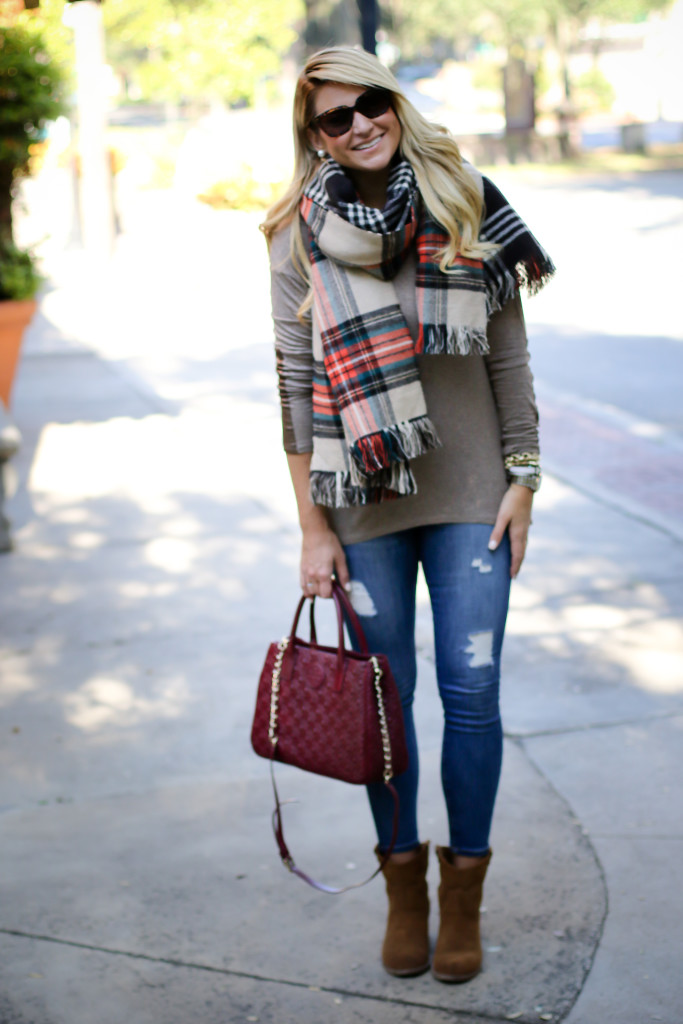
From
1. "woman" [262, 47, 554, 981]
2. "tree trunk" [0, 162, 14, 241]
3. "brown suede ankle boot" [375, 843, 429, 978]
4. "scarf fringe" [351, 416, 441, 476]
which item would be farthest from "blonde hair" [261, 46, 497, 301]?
"tree trunk" [0, 162, 14, 241]

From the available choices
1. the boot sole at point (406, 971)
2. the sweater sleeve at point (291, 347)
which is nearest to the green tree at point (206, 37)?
the sweater sleeve at point (291, 347)

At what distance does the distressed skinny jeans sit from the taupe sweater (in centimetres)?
5

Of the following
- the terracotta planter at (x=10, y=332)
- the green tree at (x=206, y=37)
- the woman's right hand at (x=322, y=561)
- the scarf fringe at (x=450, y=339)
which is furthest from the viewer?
the green tree at (x=206, y=37)

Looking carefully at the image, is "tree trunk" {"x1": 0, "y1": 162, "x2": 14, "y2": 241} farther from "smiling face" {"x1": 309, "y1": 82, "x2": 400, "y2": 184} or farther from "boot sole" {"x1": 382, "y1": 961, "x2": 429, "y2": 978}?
"boot sole" {"x1": 382, "y1": 961, "x2": 429, "y2": 978}

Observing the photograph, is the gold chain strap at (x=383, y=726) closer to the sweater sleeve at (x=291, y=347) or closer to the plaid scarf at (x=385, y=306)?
the plaid scarf at (x=385, y=306)

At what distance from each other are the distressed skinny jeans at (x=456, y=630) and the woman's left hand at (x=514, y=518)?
2 centimetres

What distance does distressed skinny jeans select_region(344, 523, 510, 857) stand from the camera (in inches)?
95.5

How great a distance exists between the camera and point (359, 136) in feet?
7.56

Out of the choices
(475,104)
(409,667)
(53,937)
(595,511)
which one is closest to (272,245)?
(409,667)

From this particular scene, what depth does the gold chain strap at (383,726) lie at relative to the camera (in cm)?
238

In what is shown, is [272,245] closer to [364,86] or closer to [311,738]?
[364,86]

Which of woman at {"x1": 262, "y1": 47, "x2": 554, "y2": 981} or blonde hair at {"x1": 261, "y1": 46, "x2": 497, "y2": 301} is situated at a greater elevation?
blonde hair at {"x1": 261, "y1": 46, "x2": 497, "y2": 301}

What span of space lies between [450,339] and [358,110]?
486 mm

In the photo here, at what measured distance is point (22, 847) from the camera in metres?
3.15
